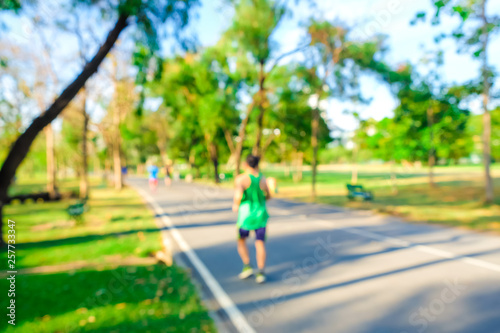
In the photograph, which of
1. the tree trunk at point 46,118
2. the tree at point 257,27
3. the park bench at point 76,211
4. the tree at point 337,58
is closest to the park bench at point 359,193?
the tree at point 337,58

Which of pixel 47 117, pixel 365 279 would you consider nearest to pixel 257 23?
pixel 47 117

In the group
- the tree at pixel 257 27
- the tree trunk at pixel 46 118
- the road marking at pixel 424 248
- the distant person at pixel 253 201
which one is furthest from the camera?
the tree at pixel 257 27

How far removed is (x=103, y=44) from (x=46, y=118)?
2.42m

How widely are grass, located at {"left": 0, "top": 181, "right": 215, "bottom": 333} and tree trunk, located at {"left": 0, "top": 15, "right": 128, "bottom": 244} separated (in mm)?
1781

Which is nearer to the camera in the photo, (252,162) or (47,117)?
(252,162)

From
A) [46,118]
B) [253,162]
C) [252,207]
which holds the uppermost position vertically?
[46,118]

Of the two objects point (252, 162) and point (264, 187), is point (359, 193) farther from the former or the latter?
point (252, 162)

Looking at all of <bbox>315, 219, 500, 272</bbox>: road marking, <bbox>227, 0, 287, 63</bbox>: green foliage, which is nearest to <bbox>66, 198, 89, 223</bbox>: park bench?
<bbox>315, 219, 500, 272</bbox>: road marking

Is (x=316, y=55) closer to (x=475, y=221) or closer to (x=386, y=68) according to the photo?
(x=386, y=68)

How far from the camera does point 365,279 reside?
15.6 feet

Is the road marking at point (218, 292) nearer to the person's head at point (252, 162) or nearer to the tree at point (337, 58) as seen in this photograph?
the person's head at point (252, 162)

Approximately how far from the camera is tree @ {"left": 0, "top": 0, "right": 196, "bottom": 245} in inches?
285

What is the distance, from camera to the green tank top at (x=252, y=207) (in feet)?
15.4

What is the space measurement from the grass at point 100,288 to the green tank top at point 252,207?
4.12ft
